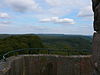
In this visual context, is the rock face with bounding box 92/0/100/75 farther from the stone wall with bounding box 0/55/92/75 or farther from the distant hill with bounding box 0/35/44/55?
the distant hill with bounding box 0/35/44/55

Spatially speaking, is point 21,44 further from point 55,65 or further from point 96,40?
point 96,40

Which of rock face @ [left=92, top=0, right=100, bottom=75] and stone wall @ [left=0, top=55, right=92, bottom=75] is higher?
rock face @ [left=92, top=0, right=100, bottom=75]

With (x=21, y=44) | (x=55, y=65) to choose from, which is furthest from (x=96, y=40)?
(x=21, y=44)

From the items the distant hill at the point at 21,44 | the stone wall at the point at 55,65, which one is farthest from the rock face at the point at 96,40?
the distant hill at the point at 21,44

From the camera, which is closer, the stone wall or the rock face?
the rock face

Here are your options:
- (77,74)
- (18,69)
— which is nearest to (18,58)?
(18,69)

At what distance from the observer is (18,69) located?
30.8 ft

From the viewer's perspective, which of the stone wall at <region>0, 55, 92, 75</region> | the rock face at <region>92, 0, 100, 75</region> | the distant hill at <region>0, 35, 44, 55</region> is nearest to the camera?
the rock face at <region>92, 0, 100, 75</region>

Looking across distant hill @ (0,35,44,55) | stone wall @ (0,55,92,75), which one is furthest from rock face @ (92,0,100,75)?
distant hill @ (0,35,44,55)

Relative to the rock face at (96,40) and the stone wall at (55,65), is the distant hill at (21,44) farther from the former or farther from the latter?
the rock face at (96,40)

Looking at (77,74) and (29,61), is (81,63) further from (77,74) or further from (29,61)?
(29,61)

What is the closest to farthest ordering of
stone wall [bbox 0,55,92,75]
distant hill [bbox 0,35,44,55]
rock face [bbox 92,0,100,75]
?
rock face [bbox 92,0,100,75] < stone wall [bbox 0,55,92,75] < distant hill [bbox 0,35,44,55]

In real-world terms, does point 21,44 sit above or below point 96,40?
below

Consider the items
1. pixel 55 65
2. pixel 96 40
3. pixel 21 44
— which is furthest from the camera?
pixel 21 44
